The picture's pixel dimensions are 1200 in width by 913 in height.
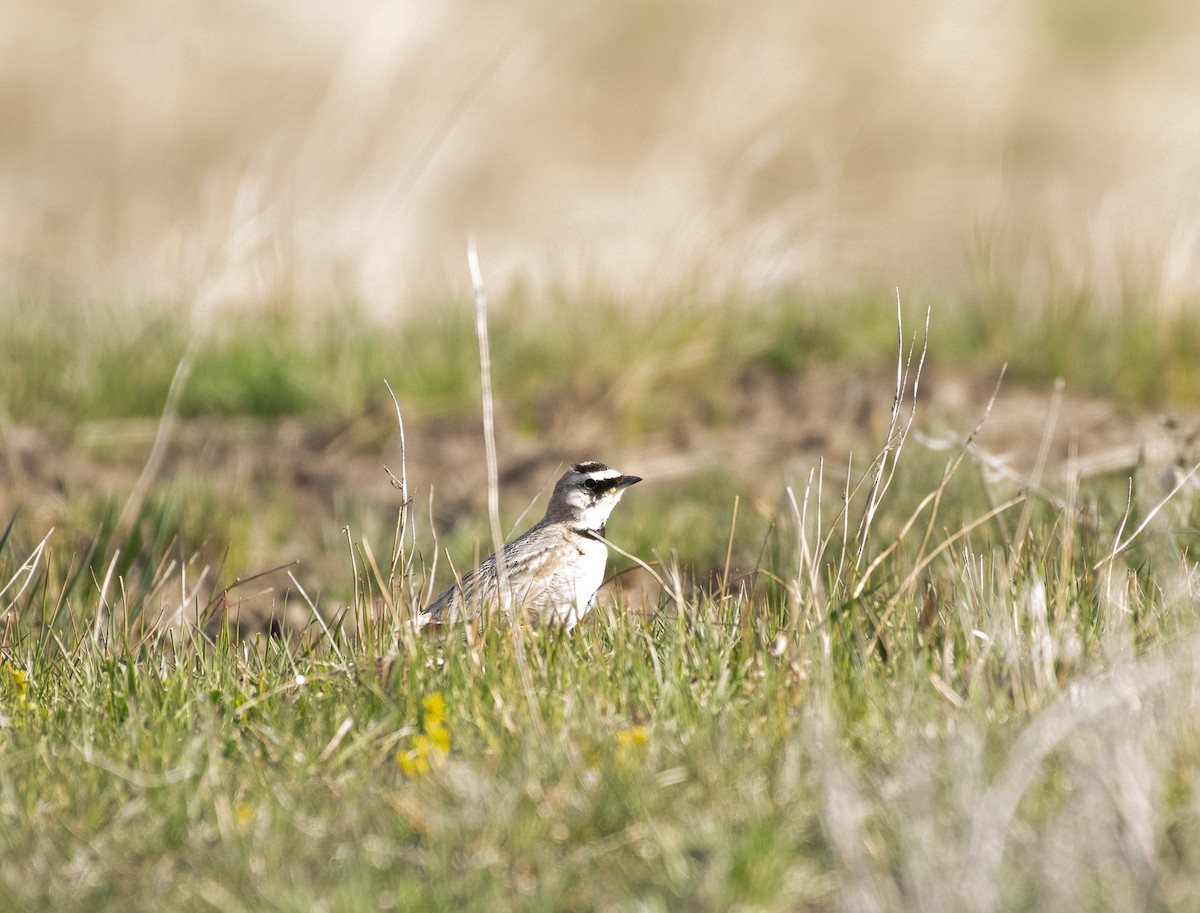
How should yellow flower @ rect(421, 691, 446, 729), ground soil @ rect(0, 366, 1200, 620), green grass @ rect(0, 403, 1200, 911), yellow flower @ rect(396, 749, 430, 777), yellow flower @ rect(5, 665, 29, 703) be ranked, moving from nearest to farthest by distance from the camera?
1. green grass @ rect(0, 403, 1200, 911)
2. yellow flower @ rect(396, 749, 430, 777)
3. yellow flower @ rect(421, 691, 446, 729)
4. yellow flower @ rect(5, 665, 29, 703)
5. ground soil @ rect(0, 366, 1200, 620)

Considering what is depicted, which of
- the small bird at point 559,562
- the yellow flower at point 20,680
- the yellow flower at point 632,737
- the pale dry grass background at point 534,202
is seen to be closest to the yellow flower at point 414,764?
the yellow flower at point 632,737

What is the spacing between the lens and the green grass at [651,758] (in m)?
2.68

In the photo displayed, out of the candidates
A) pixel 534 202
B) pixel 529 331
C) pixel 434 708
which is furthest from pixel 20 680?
pixel 534 202

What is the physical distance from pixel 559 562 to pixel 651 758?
1.94 m

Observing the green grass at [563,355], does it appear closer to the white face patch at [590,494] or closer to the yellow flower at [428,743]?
the white face patch at [590,494]

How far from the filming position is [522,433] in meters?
8.02

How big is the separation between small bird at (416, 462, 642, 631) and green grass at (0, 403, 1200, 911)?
52 cm

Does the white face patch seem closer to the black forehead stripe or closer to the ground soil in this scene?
the black forehead stripe

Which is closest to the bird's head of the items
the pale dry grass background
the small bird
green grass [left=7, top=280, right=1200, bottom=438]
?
the small bird

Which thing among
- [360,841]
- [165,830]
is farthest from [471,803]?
[165,830]

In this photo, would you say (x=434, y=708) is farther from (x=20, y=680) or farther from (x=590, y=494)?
(x=590, y=494)

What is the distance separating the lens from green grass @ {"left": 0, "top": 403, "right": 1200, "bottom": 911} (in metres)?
2.68

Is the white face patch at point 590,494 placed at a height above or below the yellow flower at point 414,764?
below

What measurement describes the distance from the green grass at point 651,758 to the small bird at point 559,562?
519 millimetres
